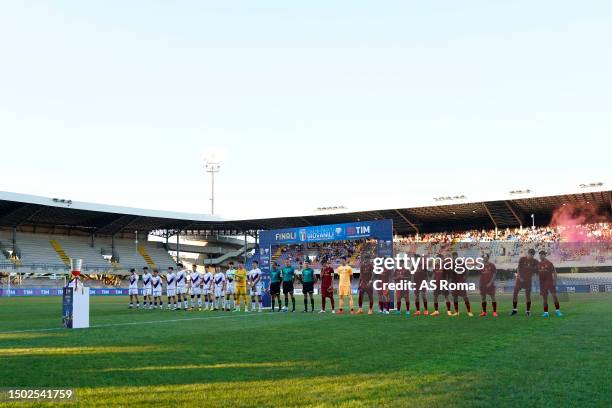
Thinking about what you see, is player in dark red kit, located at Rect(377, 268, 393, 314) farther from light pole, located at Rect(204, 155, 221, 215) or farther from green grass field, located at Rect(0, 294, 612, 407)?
light pole, located at Rect(204, 155, 221, 215)

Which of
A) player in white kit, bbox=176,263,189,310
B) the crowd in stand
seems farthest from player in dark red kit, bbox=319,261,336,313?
the crowd in stand

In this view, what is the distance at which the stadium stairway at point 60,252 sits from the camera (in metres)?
62.5

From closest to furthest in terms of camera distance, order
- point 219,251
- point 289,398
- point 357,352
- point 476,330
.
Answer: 1. point 289,398
2. point 357,352
3. point 476,330
4. point 219,251

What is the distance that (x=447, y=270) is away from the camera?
1948cm

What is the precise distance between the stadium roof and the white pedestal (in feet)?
137

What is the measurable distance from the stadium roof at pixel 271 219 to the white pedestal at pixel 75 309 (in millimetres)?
41823

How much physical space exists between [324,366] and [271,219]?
56651mm

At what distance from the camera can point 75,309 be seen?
15062 mm

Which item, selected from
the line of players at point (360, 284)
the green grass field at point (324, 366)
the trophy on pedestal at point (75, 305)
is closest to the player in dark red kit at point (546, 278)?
the line of players at point (360, 284)

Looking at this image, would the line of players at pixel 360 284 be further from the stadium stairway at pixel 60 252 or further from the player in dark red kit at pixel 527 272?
the stadium stairway at pixel 60 252

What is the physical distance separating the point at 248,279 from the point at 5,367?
18.0 m

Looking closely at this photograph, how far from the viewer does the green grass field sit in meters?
6.16

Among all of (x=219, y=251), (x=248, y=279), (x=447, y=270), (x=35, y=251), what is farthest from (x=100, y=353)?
(x=219, y=251)

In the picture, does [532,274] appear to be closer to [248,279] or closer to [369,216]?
[248,279]
